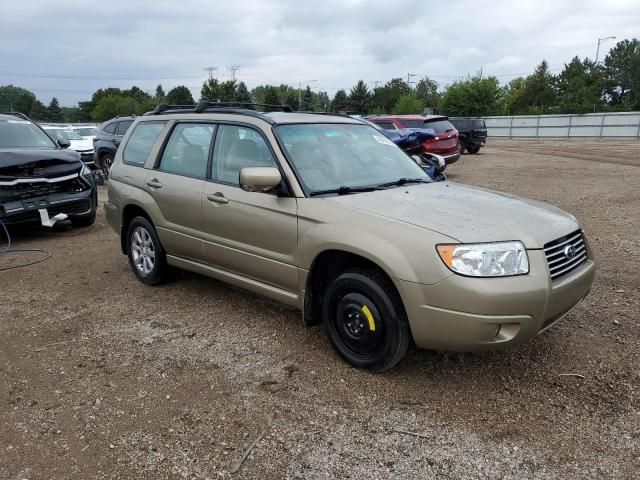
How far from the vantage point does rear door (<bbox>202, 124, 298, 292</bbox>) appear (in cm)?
379

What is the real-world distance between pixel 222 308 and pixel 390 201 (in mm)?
2028

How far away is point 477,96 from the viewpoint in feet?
188

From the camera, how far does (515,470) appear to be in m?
2.58

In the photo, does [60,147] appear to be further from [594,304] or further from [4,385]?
[594,304]

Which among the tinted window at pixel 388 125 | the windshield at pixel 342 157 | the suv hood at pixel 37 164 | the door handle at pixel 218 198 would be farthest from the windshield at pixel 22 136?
the tinted window at pixel 388 125

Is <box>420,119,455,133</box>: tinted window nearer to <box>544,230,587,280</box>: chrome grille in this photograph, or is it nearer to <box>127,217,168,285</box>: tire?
<box>127,217,168,285</box>: tire

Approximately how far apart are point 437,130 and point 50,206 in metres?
11.2

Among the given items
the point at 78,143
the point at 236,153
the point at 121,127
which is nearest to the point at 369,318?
the point at 236,153

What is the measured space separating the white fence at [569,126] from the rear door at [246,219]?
37153 mm

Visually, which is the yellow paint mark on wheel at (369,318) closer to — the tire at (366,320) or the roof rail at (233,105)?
the tire at (366,320)

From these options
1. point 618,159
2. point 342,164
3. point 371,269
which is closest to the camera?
point 371,269

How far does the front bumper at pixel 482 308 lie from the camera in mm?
2920

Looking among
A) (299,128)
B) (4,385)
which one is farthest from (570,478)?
(4,385)

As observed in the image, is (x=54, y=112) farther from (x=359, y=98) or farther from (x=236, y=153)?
(x=236, y=153)
